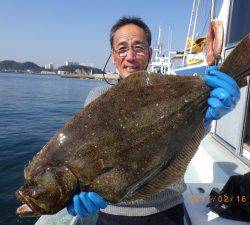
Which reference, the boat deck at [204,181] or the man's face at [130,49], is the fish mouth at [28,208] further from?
the boat deck at [204,181]

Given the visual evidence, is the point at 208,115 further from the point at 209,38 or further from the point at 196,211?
the point at 196,211

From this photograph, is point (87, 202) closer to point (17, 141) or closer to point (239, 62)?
point (239, 62)

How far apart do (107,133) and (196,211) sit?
168 cm

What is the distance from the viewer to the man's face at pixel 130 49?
10.9 ft

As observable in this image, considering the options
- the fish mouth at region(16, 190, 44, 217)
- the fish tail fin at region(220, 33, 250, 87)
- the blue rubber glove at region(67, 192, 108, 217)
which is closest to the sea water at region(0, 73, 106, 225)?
the blue rubber glove at region(67, 192, 108, 217)

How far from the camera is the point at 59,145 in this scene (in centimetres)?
250

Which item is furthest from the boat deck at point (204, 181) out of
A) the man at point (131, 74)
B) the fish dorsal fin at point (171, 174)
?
the fish dorsal fin at point (171, 174)

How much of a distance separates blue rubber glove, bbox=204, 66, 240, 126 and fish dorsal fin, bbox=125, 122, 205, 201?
207 millimetres

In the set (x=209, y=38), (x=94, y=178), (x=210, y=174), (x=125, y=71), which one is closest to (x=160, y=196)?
(x=94, y=178)

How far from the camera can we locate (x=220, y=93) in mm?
2688

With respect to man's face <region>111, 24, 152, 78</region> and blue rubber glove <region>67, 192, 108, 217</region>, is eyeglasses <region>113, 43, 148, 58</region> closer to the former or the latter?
man's face <region>111, 24, 152, 78</region>

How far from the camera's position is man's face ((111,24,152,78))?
331 centimetres
